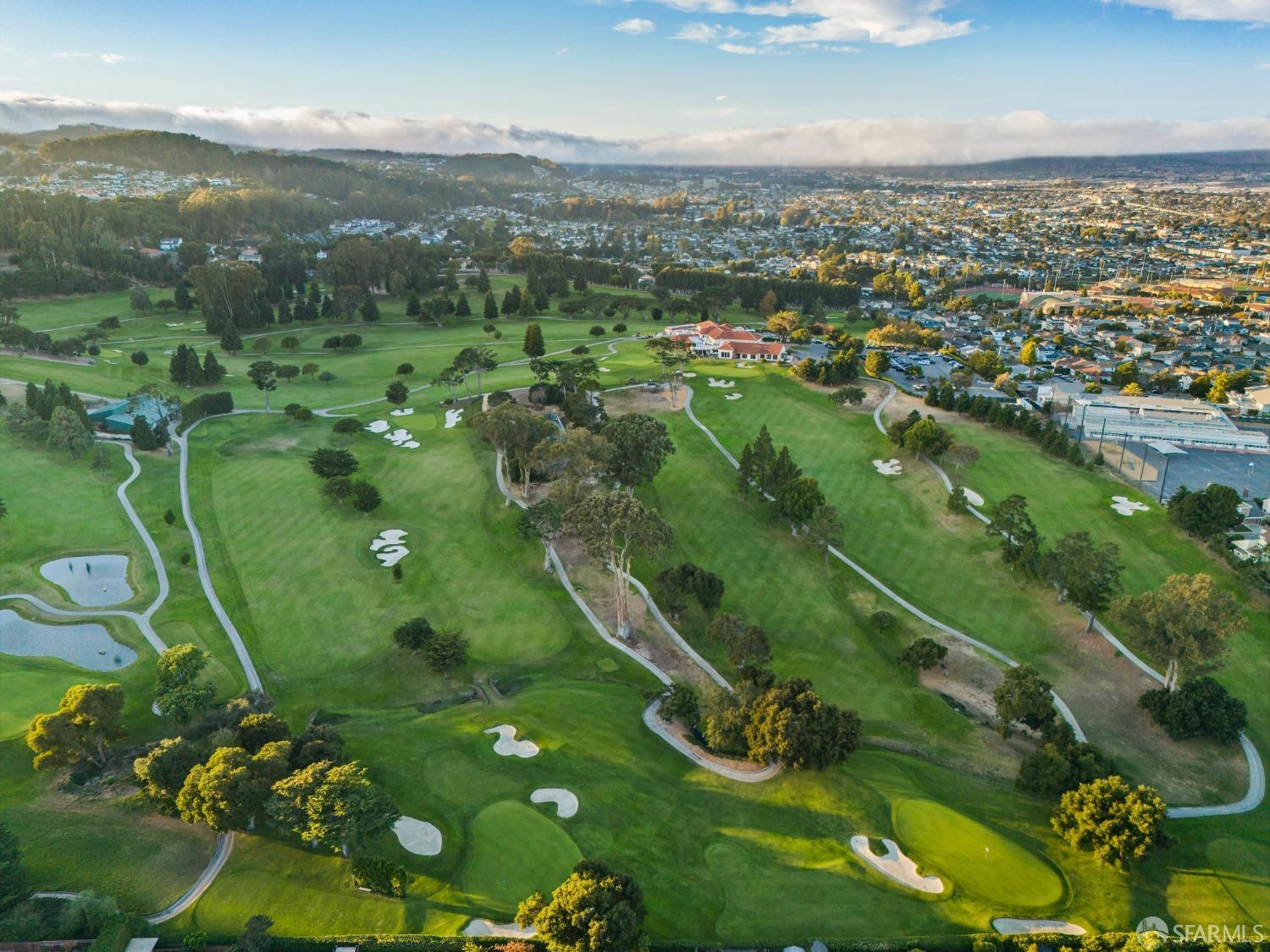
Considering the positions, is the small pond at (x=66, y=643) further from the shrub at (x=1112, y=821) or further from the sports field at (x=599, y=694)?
the shrub at (x=1112, y=821)

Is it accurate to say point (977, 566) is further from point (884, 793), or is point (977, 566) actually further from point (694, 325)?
point (694, 325)

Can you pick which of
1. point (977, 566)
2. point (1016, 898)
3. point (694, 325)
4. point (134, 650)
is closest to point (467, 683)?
point (134, 650)

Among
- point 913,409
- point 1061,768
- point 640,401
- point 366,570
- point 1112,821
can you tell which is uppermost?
point 640,401

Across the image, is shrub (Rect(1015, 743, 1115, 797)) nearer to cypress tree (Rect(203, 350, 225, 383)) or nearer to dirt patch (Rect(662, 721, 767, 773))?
dirt patch (Rect(662, 721, 767, 773))

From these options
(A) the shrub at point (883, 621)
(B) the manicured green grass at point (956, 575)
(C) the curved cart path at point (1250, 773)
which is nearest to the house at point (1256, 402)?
(B) the manicured green grass at point (956, 575)

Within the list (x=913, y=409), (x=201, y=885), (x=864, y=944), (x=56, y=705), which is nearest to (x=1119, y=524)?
(x=913, y=409)

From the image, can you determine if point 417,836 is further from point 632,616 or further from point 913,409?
point 913,409
